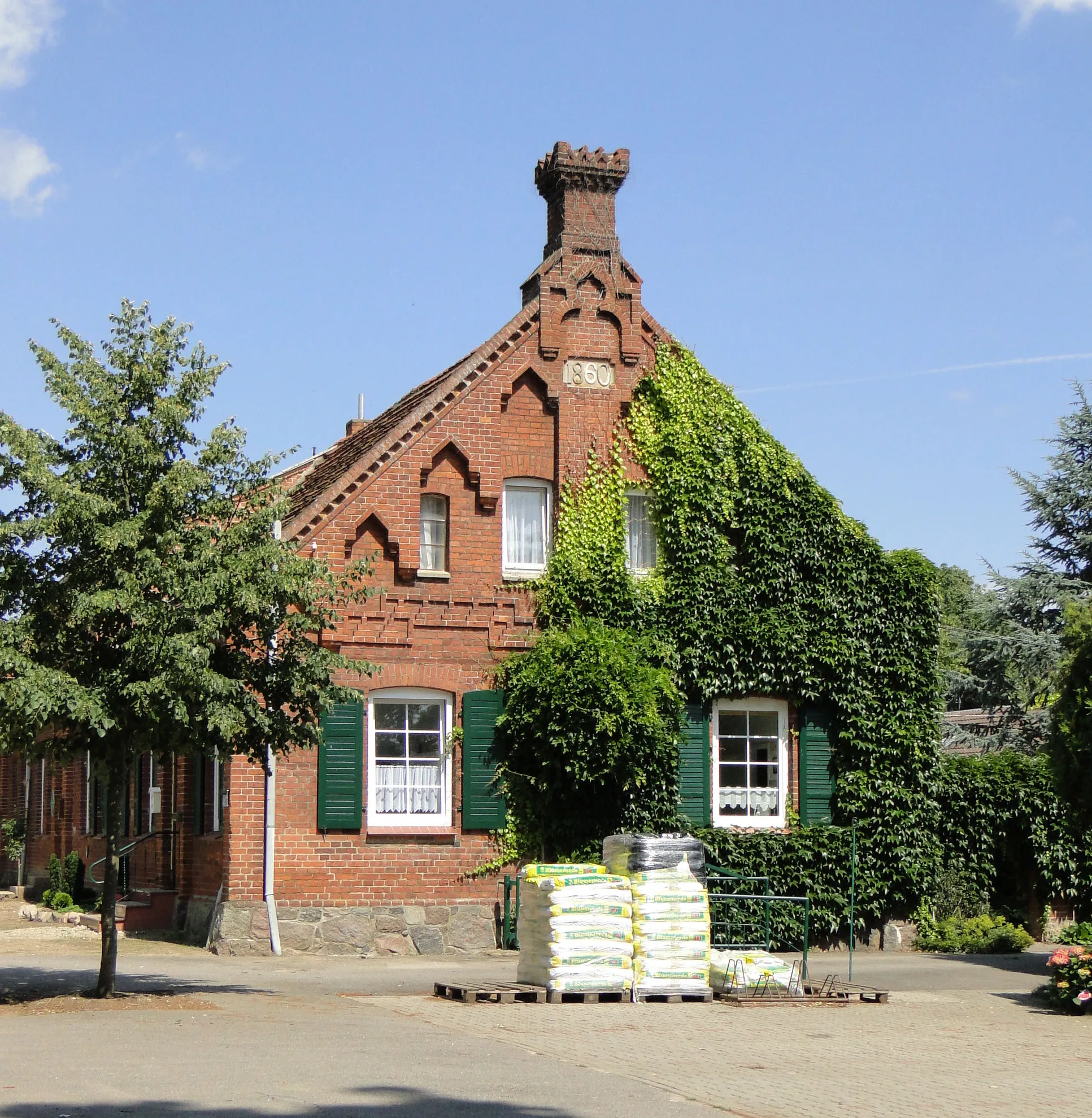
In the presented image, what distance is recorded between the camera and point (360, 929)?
2092 cm

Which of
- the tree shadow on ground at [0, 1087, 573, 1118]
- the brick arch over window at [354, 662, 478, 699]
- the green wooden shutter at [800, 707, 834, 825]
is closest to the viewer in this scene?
the tree shadow on ground at [0, 1087, 573, 1118]

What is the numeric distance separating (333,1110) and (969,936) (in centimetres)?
1509

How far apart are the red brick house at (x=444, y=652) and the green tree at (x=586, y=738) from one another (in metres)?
0.40

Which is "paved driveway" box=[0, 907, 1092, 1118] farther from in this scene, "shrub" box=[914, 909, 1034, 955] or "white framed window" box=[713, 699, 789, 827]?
"white framed window" box=[713, 699, 789, 827]

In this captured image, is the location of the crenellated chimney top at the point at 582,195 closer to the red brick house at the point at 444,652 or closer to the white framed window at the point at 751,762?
the red brick house at the point at 444,652

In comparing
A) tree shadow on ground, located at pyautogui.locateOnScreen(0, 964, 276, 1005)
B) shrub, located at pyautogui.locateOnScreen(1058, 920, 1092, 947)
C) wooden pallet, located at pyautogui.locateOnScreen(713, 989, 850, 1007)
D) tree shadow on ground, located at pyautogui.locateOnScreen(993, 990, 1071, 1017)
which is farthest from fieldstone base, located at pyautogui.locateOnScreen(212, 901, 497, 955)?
shrub, located at pyautogui.locateOnScreen(1058, 920, 1092, 947)

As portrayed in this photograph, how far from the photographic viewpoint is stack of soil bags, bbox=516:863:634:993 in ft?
52.7

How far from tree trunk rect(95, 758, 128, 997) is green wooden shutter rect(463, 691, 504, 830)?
6.56 m

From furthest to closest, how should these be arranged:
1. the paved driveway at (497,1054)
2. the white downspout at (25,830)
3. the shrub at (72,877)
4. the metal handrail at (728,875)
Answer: the white downspout at (25,830), the shrub at (72,877), the metal handrail at (728,875), the paved driveway at (497,1054)

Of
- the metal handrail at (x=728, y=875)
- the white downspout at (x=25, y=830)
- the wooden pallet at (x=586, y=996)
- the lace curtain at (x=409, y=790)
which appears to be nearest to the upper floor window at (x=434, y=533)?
the lace curtain at (x=409, y=790)

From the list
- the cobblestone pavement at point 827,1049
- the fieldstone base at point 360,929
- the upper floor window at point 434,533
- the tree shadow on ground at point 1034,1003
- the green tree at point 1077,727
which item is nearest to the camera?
the cobblestone pavement at point 827,1049

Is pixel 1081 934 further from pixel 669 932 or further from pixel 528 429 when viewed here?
pixel 528 429

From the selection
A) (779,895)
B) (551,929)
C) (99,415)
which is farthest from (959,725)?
(99,415)

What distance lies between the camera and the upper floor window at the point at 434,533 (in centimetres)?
2220
